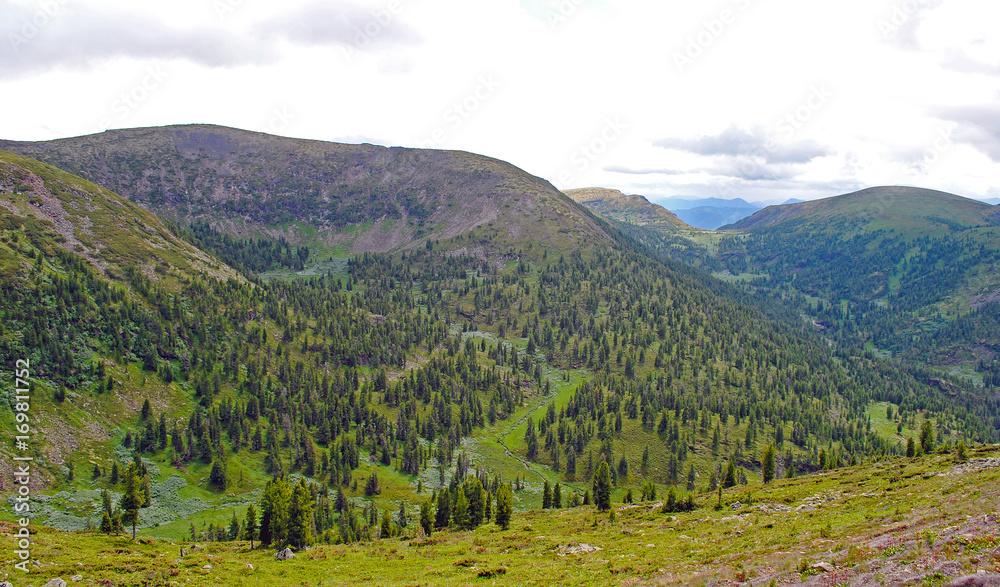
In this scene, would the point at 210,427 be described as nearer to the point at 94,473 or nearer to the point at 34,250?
the point at 94,473

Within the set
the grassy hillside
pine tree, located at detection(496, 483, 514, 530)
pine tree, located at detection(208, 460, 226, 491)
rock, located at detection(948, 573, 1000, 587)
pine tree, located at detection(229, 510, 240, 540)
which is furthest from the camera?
pine tree, located at detection(208, 460, 226, 491)

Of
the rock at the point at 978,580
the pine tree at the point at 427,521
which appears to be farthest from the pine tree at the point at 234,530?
the rock at the point at 978,580

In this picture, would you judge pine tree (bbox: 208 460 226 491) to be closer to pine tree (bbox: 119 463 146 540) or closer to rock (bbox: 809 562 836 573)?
pine tree (bbox: 119 463 146 540)

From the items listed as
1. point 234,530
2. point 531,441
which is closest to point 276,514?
point 234,530

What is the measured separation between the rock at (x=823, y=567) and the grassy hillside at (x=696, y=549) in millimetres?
173

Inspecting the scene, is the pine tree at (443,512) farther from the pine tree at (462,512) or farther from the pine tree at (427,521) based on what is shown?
the pine tree at (462,512)

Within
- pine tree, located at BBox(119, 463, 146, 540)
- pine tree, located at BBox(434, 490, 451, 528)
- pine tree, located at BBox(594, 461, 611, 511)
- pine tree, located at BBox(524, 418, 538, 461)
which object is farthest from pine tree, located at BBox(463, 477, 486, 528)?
pine tree, located at BBox(524, 418, 538, 461)

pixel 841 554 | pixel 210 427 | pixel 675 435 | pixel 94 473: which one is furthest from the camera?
pixel 675 435

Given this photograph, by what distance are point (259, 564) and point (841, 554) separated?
6214cm

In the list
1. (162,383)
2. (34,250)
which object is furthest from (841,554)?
(34,250)

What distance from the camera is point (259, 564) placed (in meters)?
60.2

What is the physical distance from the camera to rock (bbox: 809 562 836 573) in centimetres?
3186

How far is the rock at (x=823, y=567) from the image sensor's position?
31.9 meters

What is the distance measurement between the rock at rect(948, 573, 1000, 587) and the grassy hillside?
0.49 ft
